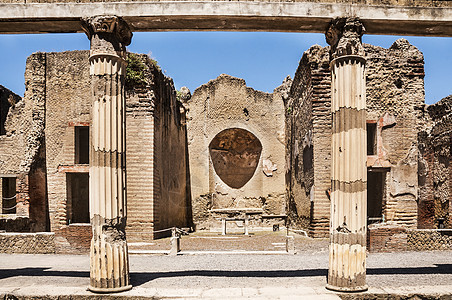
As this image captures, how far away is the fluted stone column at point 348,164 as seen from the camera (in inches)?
193

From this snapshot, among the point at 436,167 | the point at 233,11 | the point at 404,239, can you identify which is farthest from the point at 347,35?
the point at 436,167

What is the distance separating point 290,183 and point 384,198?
190 inches

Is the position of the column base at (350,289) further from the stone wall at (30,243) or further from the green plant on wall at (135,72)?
the green plant on wall at (135,72)

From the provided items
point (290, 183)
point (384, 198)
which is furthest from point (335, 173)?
point (290, 183)

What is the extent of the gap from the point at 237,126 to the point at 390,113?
25.8 ft

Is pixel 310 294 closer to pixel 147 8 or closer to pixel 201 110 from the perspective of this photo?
pixel 147 8

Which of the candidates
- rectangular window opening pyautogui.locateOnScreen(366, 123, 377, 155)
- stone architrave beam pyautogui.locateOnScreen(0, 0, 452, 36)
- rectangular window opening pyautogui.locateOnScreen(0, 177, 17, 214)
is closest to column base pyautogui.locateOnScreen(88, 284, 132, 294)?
stone architrave beam pyautogui.locateOnScreen(0, 0, 452, 36)

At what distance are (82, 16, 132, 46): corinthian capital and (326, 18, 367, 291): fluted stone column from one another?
2.75 m

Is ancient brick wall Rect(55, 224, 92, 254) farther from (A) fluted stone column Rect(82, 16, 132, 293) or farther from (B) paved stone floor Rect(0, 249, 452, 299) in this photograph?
(A) fluted stone column Rect(82, 16, 132, 293)

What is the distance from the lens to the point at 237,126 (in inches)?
720

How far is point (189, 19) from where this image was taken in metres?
5.24

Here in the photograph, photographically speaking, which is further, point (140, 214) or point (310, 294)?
point (140, 214)

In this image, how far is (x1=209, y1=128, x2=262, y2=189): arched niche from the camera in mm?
18578

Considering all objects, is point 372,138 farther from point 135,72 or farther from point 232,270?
point 232,270
